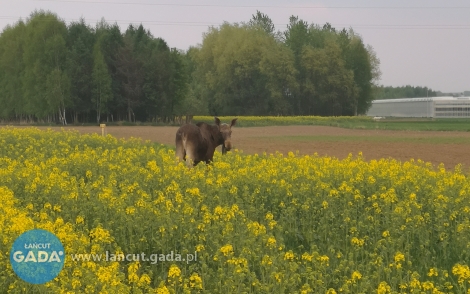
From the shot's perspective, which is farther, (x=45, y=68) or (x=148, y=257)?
(x=45, y=68)

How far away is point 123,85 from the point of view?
8788cm

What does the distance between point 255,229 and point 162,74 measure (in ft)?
270

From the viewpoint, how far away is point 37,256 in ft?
24.5

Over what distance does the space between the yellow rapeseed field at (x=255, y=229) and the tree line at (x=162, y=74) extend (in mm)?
73888

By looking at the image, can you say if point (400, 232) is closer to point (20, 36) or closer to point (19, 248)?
point (19, 248)

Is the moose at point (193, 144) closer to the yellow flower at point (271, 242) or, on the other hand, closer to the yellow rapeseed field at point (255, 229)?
the yellow rapeseed field at point (255, 229)

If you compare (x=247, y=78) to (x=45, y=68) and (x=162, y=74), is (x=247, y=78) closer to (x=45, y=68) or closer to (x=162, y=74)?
(x=162, y=74)

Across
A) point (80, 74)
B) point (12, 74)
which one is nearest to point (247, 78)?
point (80, 74)

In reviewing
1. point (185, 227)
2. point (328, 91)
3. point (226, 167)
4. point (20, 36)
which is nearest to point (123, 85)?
point (20, 36)

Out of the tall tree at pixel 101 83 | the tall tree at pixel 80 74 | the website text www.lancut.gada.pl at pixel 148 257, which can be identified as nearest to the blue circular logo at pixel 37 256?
the website text www.lancut.gada.pl at pixel 148 257

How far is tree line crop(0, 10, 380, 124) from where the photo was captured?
87500 millimetres

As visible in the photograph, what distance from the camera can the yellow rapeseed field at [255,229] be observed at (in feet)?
23.6

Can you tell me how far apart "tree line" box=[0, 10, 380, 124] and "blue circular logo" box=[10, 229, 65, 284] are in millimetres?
78684

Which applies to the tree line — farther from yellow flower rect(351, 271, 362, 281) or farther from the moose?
yellow flower rect(351, 271, 362, 281)
